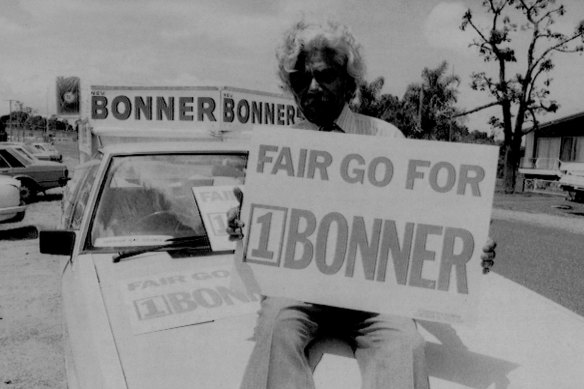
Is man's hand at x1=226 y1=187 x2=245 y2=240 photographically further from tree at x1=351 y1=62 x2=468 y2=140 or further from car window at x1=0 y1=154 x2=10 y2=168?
tree at x1=351 y1=62 x2=468 y2=140

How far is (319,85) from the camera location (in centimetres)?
213

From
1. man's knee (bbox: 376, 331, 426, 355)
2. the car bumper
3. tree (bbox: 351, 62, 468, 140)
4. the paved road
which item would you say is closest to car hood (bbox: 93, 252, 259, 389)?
man's knee (bbox: 376, 331, 426, 355)

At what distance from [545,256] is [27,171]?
41.1 ft

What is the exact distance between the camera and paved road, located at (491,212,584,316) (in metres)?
6.20

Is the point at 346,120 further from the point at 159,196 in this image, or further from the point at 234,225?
the point at 159,196

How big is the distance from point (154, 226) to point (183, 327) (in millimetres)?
962

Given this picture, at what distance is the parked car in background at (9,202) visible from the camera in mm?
8969

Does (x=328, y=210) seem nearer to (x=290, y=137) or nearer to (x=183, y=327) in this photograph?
(x=290, y=137)

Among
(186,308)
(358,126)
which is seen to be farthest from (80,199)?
(358,126)

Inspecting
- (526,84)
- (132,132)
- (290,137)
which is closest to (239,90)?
(132,132)

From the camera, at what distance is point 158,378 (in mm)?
1665

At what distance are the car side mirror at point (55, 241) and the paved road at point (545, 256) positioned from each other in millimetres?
4848

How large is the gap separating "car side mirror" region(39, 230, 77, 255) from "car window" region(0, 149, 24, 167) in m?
12.9

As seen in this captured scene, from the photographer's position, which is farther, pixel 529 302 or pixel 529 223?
pixel 529 223
